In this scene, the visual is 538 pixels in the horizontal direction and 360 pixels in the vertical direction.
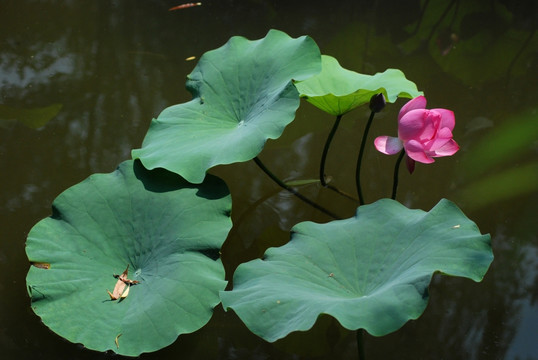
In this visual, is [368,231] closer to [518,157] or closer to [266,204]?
[266,204]

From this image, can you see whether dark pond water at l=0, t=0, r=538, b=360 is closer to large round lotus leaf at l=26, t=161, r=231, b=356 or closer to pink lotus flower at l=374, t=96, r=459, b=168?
large round lotus leaf at l=26, t=161, r=231, b=356

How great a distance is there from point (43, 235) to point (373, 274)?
36.3 inches

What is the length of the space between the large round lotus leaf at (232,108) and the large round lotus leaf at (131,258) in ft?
0.29

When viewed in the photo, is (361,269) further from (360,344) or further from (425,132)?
(425,132)

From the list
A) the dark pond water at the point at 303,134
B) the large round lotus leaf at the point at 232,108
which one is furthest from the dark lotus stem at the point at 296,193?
the large round lotus leaf at the point at 232,108

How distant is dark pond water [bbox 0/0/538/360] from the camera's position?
183cm

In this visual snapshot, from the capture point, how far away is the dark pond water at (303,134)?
72.2 inches

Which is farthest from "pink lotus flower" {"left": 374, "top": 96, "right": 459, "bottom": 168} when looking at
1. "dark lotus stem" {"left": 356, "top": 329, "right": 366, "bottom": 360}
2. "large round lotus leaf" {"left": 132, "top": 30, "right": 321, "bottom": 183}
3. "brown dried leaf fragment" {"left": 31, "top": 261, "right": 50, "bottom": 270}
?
"brown dried leaf fragment" {"left": 31, "top": 261, "right": 50, "bottom": 270}

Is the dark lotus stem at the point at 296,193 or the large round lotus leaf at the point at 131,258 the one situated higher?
the large round lotus leaf at the point at 131,258

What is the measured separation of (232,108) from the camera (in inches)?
81.6

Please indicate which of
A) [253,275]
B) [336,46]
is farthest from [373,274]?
[336,46]

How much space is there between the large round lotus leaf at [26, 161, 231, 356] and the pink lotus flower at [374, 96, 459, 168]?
0.55 meters

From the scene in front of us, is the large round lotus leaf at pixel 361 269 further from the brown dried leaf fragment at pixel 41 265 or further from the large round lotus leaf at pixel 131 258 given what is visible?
the brown dried leaf fragment at pixel 41 265

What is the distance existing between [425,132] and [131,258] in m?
0.90
